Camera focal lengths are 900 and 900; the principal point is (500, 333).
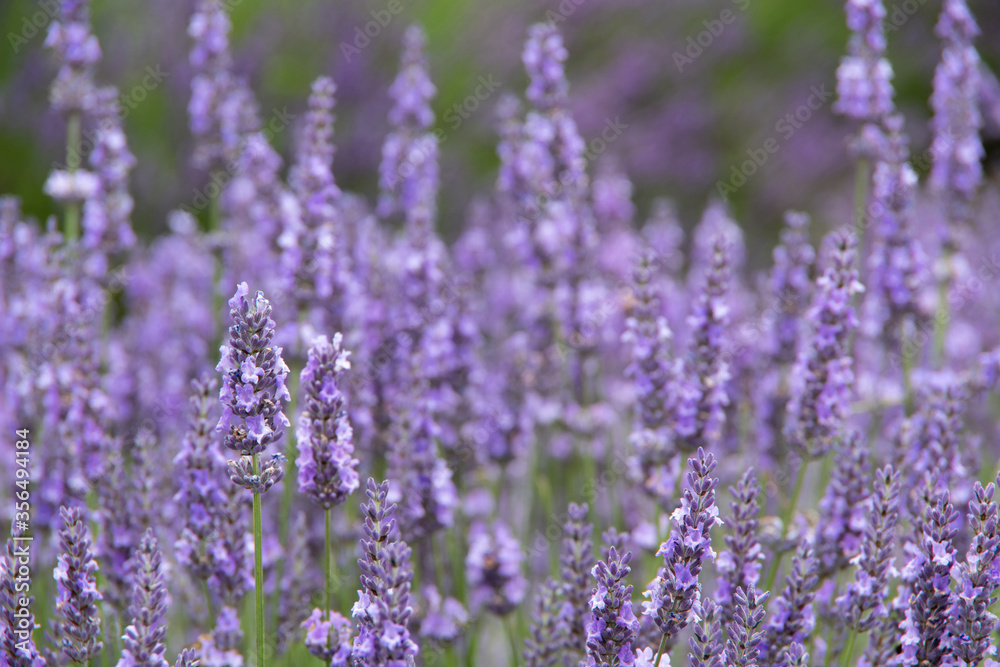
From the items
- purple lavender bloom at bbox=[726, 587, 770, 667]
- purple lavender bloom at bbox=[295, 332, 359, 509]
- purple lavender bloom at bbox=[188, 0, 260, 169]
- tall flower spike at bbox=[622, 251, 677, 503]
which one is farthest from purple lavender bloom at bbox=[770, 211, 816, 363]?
purple lavender bloom at bbox=[188, 0, 260, 169]

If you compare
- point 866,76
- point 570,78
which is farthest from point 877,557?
point 570,78

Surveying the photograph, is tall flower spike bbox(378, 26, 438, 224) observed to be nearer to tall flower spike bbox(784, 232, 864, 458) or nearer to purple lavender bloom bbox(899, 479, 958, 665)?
tall flower spike bbox(784, 232, 864, 458)

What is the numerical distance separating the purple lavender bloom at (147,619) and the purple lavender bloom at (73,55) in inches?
79.6

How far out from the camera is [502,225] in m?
4.90

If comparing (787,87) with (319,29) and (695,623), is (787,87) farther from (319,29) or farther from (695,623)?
(695,623)

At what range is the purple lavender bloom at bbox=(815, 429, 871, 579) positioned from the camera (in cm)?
214

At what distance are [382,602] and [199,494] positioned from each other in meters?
0.75

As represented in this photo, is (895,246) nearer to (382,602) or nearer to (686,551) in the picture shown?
(686,551)

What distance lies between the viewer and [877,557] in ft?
5.94

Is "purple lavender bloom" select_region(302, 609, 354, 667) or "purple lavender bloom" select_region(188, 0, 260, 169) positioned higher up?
"purple lavender bloom" select_region(188, 0, 260, 169)

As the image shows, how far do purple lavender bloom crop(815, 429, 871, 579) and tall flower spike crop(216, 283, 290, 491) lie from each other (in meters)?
1.33

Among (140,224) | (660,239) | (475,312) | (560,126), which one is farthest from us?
(140,224)

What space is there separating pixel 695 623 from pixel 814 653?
0.93m

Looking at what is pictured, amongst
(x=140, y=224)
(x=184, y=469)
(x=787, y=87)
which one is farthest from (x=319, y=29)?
(x=184, y=469)
